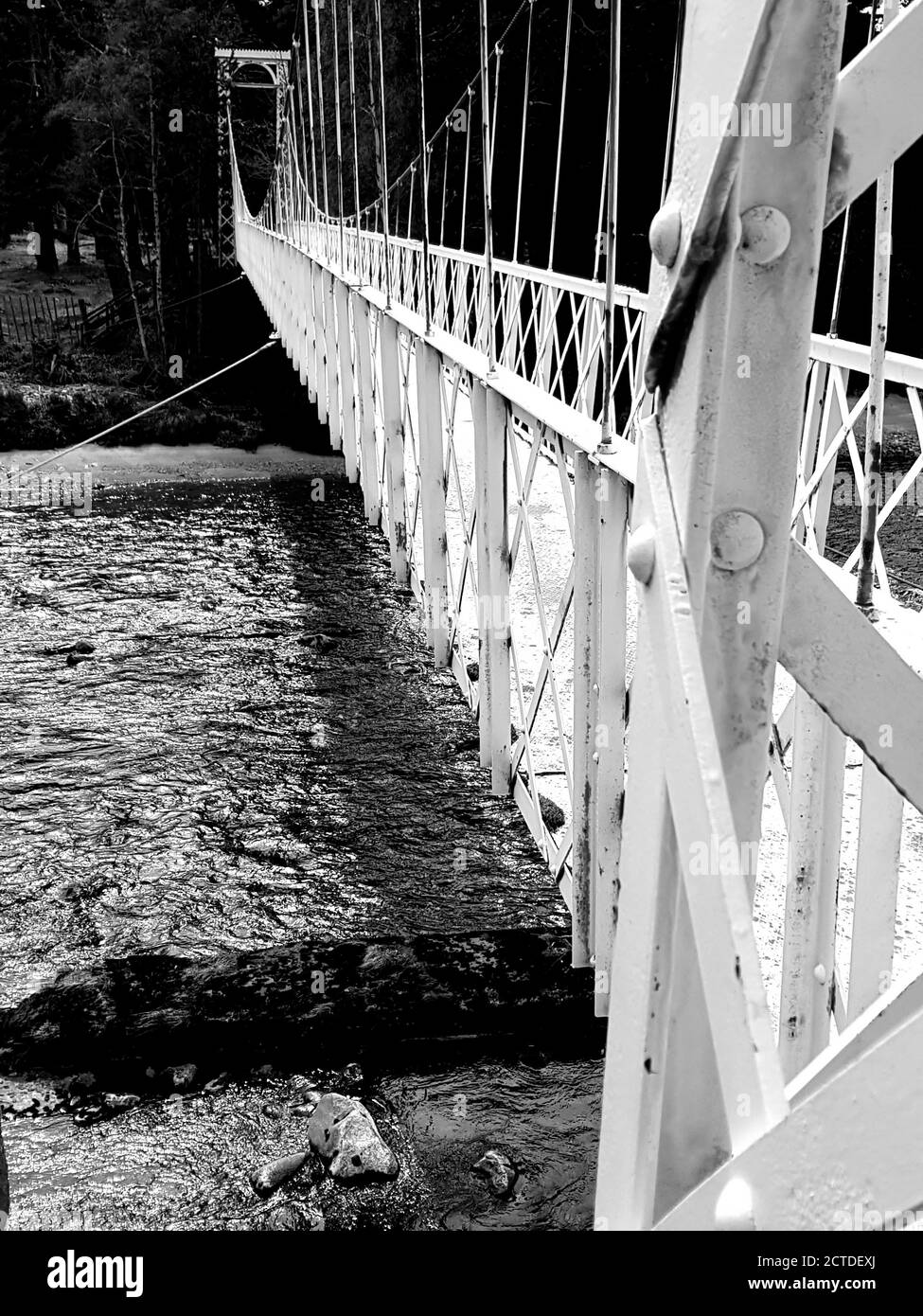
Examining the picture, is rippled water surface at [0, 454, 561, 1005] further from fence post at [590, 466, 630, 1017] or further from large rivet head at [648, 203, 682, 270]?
large rivet head at [648, 203, 682, 270]

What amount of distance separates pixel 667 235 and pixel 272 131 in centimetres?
3568

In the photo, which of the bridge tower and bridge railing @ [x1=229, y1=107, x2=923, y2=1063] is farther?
the bridge tower

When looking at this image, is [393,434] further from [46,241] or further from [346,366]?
[46,241]

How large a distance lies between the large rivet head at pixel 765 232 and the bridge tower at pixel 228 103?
24276mm

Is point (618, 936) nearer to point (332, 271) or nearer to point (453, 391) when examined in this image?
point (453, 391)

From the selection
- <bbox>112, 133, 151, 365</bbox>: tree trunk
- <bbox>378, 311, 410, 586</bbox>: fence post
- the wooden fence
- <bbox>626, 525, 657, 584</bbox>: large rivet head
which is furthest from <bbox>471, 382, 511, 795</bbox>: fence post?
the wooden fence

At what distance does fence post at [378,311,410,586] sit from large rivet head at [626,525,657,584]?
20.8ft

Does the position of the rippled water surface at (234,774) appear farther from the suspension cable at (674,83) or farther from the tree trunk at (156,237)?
the tree trunk at (156,237)

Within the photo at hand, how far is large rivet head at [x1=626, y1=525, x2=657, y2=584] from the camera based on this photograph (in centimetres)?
119

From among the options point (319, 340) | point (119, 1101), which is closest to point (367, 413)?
point (319, 340)

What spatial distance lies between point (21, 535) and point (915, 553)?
7.62 m

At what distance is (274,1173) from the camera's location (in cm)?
345

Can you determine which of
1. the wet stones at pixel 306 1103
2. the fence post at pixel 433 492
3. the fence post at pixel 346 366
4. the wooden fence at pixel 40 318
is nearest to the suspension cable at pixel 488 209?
the fence post at pixel 433 492

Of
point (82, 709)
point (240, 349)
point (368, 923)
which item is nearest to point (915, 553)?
point (82, 709)
